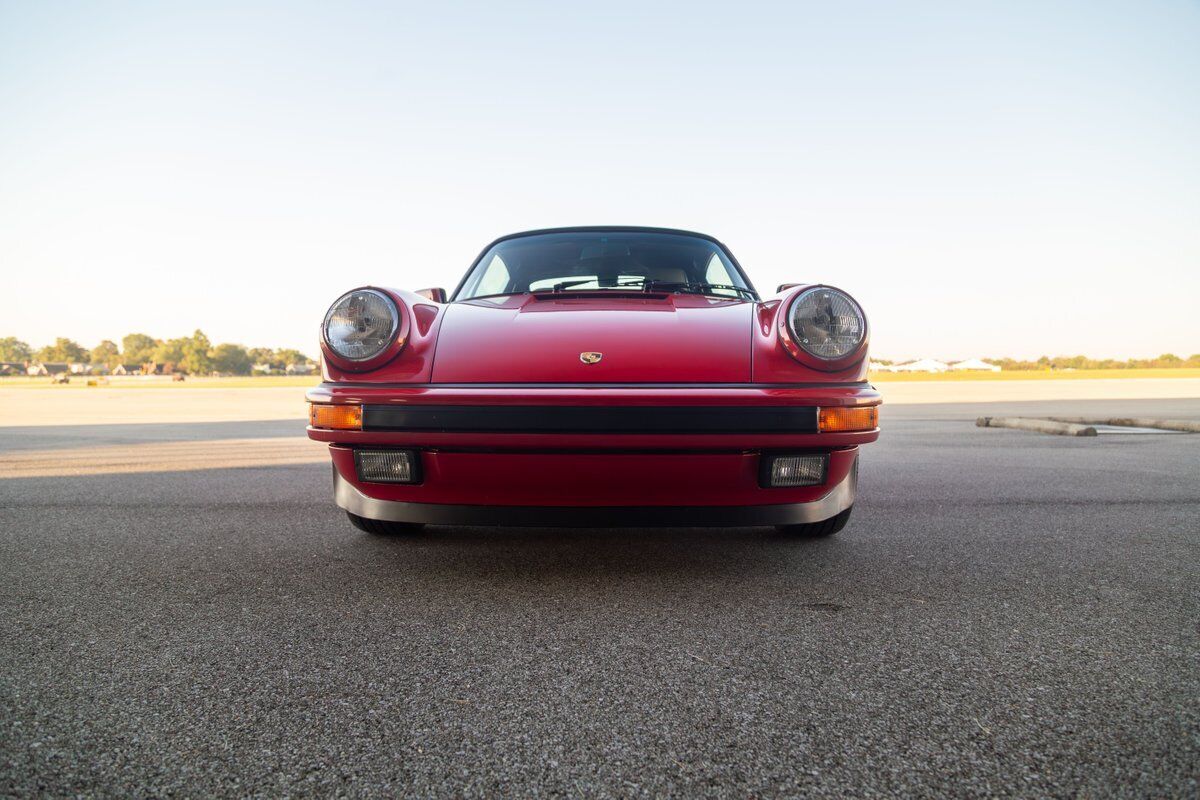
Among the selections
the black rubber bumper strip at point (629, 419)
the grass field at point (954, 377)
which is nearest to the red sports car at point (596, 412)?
the black rubber bumper strip at point (629, 419)

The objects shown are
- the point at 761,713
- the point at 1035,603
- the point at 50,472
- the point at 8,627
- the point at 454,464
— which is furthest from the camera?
the point at 50,472

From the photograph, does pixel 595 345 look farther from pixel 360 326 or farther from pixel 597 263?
pixel 597 263

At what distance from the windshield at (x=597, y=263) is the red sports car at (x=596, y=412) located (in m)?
0.79

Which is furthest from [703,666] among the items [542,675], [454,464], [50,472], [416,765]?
[50,472]

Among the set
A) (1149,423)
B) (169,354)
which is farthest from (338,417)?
(169,354)

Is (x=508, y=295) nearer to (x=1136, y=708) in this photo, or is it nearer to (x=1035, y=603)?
(x=1035, y=603)

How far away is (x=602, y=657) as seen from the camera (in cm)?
171

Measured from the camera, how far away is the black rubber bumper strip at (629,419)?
84.0 inches

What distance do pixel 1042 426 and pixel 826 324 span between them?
6.66 metres

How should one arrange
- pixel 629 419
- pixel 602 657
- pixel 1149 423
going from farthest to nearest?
pixel 1149 423 < pixel 629 419 < pixel 602 657

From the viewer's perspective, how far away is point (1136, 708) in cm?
143

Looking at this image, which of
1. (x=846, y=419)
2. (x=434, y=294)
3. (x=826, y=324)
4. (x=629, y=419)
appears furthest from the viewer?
(x=434, y=294)

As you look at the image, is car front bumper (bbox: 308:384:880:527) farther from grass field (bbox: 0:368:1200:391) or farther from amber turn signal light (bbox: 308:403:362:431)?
grass field (bbox: 0:368:1200:391)

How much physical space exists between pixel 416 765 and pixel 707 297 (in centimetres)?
220
